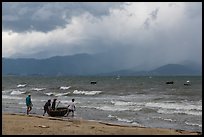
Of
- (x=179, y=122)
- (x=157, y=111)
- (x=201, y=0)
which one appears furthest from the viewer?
(x=157, y=111)

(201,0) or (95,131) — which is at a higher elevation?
(201,0)

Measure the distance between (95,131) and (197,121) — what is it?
31.7 ft

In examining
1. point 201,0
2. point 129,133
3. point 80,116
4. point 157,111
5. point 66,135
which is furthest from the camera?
point 157,111

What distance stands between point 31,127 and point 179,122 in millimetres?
10262

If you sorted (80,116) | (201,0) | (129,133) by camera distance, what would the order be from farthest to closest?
(80,116)
(129,133)
(201,0)

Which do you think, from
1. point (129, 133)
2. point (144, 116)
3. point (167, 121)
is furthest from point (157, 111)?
point (129, 133)

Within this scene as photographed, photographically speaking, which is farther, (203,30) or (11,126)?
(11,126)

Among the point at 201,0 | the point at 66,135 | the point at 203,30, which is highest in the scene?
the point at 201,0

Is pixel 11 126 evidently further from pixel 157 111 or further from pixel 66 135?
pixel 157 111

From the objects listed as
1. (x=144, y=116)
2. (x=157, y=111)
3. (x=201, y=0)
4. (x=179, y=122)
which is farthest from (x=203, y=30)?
(x=157, y=111)

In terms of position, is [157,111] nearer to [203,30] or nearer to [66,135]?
[66,135]

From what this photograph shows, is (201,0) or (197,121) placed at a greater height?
(201,0)

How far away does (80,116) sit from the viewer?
2558cm

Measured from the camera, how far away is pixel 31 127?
1627 centimetres
